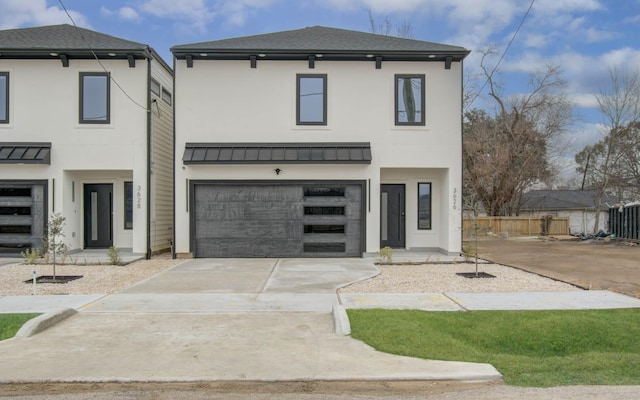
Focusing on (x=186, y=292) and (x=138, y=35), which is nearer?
(x=186, y=292)

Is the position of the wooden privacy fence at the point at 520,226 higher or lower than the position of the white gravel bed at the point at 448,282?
higher

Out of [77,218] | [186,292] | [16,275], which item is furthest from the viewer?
[77,218]

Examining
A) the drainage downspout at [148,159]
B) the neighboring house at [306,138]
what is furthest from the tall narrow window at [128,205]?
the neighboring house at [306,138]

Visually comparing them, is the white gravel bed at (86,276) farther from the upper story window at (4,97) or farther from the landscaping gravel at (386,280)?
the upper story window at (4,97)

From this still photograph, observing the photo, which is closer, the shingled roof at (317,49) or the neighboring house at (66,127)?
the shingled roof at (317,49)

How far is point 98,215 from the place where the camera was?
16891 millimetres

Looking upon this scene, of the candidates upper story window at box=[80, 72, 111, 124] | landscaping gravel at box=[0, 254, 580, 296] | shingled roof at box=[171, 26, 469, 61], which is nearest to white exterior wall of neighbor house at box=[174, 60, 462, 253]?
shingled roof at box=[171, 26, 469, 61]

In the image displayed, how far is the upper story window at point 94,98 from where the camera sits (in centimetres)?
1537

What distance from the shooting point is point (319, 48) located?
15.3 metres

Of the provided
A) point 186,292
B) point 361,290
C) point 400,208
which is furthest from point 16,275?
point 400,208

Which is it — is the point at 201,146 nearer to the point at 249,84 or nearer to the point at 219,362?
the point at 249,84

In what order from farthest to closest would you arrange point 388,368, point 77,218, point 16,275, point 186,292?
point 77,218 < point 16,275 < point 186,292 < point 388,368

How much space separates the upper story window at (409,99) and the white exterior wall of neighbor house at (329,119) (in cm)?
18

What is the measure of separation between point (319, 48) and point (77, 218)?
9245mm
